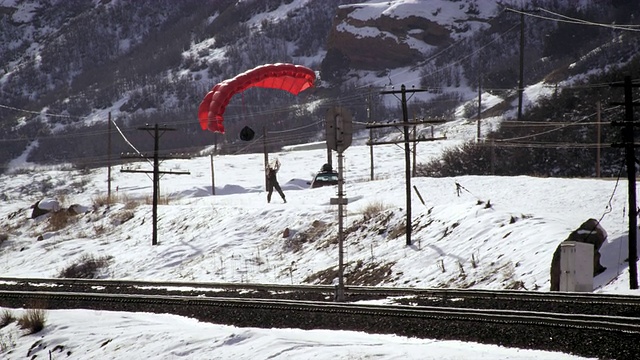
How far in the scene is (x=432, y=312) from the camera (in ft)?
44.2

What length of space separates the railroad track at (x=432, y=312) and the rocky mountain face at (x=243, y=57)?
5966cm

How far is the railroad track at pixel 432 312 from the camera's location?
11.2m

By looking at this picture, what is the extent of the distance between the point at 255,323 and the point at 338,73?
107 meters

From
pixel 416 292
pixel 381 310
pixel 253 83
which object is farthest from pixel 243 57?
pixel 381 310

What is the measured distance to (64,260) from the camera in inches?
1409

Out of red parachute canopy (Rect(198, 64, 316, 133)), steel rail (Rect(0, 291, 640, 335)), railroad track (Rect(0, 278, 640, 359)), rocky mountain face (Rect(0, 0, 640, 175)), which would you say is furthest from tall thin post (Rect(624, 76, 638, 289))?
rocky mountain face (Rect(0, 0, 640, 175))

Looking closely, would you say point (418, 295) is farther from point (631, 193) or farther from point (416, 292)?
point (631, 193)

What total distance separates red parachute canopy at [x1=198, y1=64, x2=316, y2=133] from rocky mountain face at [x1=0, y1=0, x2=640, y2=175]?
133ft

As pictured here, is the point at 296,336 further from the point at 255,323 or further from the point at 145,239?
the point at 145,239

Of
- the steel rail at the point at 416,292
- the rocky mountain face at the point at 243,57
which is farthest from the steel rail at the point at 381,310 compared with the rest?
the rocky mountain face at the point at 243,57

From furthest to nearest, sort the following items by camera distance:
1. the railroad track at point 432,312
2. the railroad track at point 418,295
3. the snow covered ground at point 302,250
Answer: the railroad track at point 418,295, the snow covered ground at point 302,250, the railroad track at point 432,312

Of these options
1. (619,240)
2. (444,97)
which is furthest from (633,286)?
(444,97)

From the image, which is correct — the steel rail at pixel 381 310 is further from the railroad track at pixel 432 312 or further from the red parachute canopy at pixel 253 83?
the red parachute canopy at pixel 253 83

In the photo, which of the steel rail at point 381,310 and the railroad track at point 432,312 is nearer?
the railroad track at point 432,312
